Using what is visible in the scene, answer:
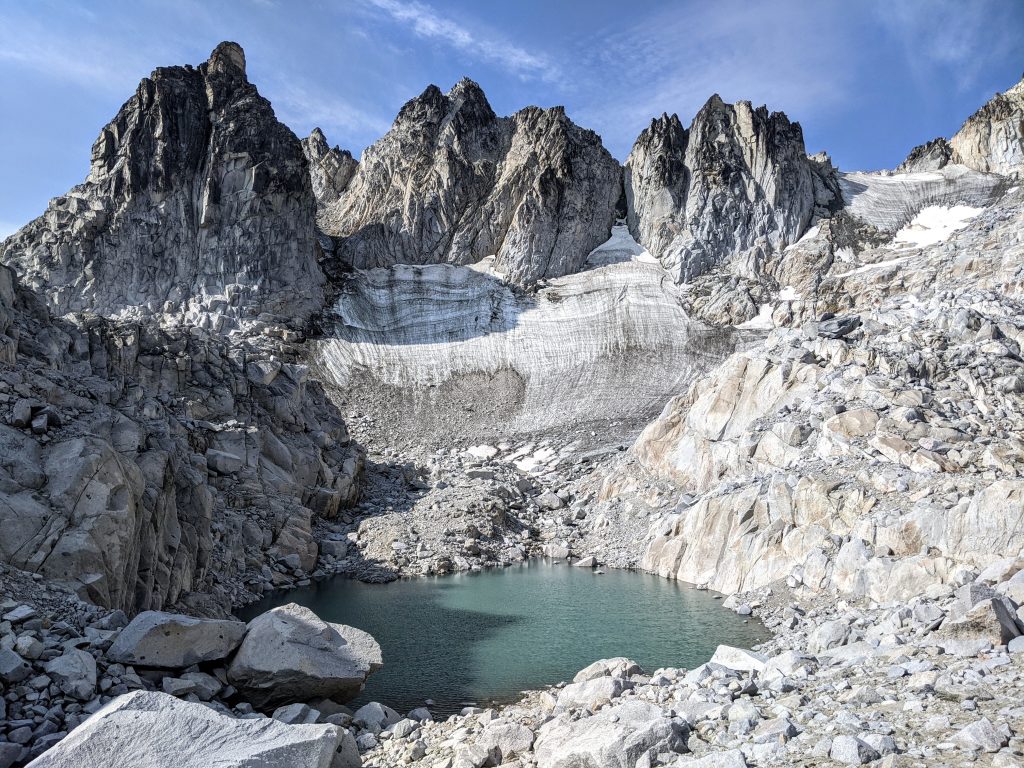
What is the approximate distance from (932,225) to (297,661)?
9637 cm

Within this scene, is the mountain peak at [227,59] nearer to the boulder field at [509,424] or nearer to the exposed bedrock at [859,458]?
the boulder field at [509,424]

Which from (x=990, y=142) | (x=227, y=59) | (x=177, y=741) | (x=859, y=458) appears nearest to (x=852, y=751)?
(x=177, y=741)

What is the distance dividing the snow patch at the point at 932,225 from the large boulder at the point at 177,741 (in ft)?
295

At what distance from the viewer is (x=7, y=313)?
23.7 meters

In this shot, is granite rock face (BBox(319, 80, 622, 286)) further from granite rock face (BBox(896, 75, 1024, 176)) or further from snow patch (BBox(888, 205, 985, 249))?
granite rock face (BBox(896, 75, 1024, 176))

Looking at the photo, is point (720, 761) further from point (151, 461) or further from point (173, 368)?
point (173, 368)

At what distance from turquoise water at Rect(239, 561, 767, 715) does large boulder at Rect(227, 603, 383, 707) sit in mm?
1663

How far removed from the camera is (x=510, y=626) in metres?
25.5

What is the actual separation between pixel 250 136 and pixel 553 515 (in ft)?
220

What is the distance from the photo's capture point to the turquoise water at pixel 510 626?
1928 cm

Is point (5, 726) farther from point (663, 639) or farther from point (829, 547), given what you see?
point (829, 547)

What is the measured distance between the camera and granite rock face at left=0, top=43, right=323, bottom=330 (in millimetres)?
78750

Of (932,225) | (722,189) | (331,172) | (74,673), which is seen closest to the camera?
(74,673)

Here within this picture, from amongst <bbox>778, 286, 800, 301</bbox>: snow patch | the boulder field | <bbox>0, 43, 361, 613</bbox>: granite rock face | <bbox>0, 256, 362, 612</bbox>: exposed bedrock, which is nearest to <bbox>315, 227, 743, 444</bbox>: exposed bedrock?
the boulder field
